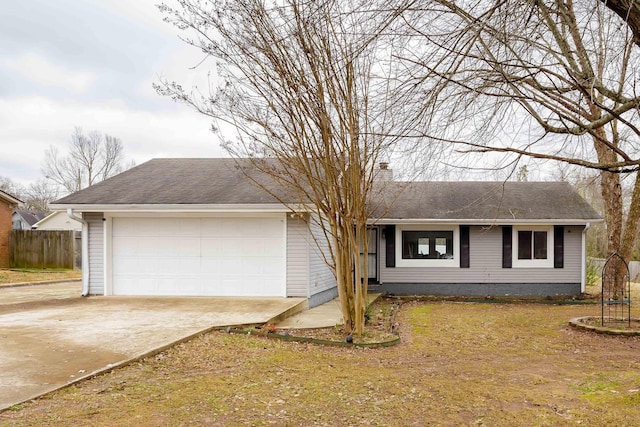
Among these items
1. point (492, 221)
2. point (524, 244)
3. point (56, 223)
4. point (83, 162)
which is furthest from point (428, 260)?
point (83, 162)

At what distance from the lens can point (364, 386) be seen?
5.21 m

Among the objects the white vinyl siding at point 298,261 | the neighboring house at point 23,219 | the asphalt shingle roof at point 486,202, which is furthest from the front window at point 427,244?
the neighboring house at point 23,219

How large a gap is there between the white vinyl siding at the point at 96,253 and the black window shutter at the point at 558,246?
11.9m

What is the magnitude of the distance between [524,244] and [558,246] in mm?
911

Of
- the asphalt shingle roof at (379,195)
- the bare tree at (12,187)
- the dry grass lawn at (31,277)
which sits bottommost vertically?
the dry grass lawn at (31,277)

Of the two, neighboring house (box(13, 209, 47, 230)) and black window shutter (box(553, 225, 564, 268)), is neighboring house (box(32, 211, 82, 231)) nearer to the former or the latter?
neighboring house (box(13, 209, 47, 230))

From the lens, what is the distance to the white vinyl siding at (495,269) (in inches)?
547

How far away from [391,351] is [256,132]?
382 cm

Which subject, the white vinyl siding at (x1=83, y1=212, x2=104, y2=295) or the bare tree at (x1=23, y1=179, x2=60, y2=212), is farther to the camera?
the bare tree at (x1=23, y1=179, x2=60, y2=212)

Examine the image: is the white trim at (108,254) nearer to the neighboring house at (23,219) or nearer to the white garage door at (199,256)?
the white garage door at (199,256)

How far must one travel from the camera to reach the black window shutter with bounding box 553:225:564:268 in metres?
13.8

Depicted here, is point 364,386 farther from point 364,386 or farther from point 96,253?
point 96,253

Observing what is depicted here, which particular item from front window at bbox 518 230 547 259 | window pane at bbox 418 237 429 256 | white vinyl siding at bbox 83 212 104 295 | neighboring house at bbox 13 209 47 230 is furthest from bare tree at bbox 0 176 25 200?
front window at bbox 518 230 547 259

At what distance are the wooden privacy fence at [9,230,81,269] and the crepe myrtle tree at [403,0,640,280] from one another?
20.0 meters
